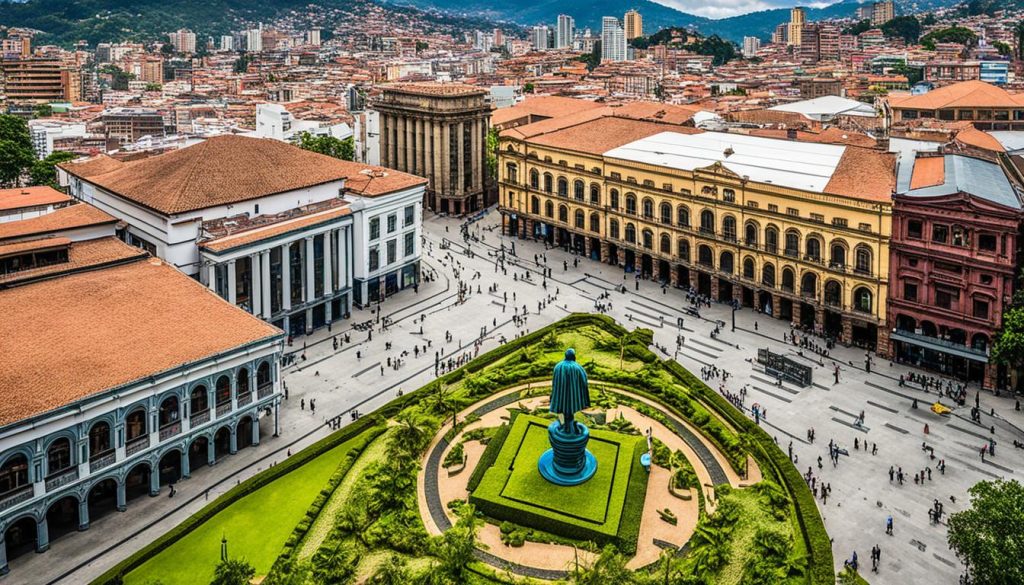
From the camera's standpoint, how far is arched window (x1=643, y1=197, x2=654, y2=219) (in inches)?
3386

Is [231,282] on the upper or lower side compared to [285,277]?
upper

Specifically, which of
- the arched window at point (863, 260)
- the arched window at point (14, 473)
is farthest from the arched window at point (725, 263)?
the arched window at point (14, 473)

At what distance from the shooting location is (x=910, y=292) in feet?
217

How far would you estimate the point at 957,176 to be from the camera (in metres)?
65.9

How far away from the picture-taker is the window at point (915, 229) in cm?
6462

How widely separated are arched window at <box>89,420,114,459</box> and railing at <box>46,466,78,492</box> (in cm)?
116

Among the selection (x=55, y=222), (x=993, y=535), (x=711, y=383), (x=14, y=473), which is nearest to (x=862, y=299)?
(x=711, y=383)

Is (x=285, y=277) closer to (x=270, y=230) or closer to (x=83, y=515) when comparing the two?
(x=270, y=230)

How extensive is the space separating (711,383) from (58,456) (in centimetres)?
4349

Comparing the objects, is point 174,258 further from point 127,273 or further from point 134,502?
point 134,502

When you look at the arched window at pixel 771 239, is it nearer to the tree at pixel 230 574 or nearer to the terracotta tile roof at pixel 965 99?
the terracotta tile roof at pixel 965 99

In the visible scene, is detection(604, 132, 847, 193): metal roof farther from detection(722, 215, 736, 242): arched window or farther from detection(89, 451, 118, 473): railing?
detection(89, 451, 118, 473): railing

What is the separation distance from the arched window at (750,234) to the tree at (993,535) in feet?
131

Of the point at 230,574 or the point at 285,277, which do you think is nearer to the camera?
the point at 230,574
